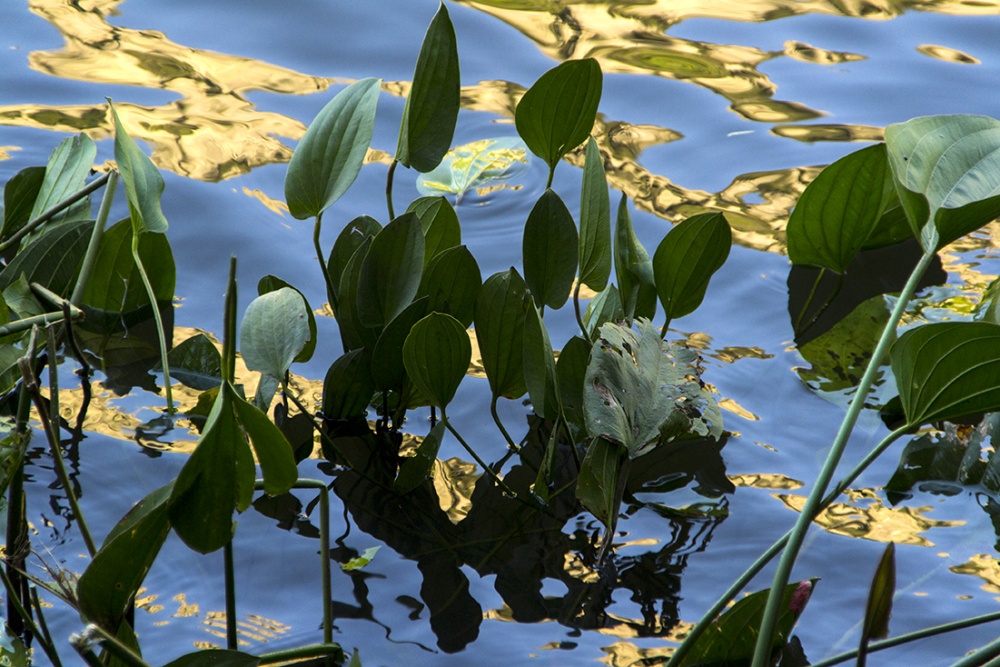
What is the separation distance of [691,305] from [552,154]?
0.75ft

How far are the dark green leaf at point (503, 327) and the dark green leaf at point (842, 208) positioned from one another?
43 cm

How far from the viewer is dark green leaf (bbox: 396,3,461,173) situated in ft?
3.27

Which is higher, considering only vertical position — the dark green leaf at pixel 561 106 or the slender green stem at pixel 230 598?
the dark green leaf at pixel 561 106

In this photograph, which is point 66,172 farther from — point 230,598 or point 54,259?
point 230,598

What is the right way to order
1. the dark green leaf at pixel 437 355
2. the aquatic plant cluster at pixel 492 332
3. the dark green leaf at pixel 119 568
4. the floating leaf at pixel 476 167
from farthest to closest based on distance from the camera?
the floating leaf at pixel 476 167 < the dark green leaf at pixel 437 355 < the aquatic plant cluster at pixel 492 332 < the dark green leaf at pixel 119 568

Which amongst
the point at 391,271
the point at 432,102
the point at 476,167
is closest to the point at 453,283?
the point at 391,271

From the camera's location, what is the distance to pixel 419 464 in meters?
0.98

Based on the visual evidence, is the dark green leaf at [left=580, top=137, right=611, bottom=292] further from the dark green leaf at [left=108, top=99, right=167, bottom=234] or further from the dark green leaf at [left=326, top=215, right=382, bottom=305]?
the dark green leaf at [left=108, top=99, right=167, bottom=234]

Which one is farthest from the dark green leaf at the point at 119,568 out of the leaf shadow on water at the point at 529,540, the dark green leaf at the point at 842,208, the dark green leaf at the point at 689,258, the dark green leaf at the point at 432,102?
the dark green leaf at the point at 842,208

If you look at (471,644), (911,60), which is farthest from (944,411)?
(911,60)

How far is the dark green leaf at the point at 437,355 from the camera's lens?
92 cm

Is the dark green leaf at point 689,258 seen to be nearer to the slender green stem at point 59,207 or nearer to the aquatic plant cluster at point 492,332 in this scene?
the aquatic plant cluster at point 492,332

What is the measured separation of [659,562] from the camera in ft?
3.12

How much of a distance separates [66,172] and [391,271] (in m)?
0.46
